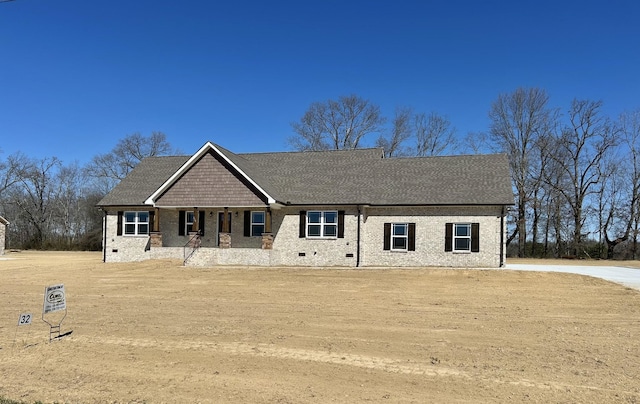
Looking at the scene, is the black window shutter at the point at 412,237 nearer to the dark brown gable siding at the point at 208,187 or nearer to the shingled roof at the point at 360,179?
the shingled roof at the point at 360,179

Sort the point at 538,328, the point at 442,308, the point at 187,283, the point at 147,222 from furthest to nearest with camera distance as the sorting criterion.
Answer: the point at 147,222, the point at 187,283, the point at 442,308, the point at 538,328

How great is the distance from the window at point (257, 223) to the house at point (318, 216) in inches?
2.3

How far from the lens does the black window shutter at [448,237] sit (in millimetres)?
23219

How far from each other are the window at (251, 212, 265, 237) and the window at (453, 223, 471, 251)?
34.1 ft

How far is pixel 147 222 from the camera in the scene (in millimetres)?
27016

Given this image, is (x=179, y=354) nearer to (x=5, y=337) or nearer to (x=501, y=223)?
(x=5, y=337)

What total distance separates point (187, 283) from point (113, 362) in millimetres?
10326

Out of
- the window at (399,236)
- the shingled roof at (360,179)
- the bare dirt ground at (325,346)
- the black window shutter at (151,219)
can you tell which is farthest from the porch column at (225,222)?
the bare dirt ground at (325,346)

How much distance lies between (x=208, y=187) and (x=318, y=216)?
20.4 feet

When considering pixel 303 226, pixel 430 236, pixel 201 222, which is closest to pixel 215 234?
pixel 201 222

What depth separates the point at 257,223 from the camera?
83.4ft

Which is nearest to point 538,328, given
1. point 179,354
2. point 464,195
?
point 179,354

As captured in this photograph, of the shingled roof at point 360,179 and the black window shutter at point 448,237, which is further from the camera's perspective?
the shingled roof at point 360,179

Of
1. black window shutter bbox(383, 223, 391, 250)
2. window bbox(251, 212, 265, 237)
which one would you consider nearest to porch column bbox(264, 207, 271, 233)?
window bbox(251, 212, 265, 237)
